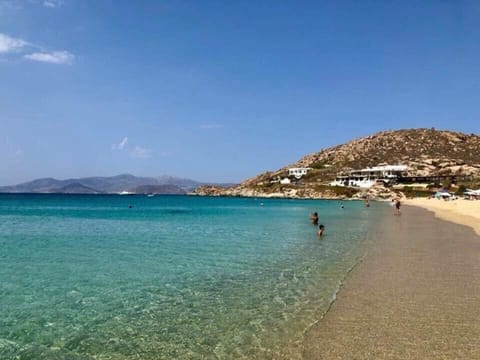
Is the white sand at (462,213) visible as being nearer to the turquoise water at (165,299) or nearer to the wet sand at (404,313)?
the wet sand at (404,313)

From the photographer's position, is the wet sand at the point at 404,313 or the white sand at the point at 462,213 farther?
the white sand at the point at 462,213

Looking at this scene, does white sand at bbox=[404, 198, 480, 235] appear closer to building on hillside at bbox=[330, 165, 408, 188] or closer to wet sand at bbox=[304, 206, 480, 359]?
wet sand at bbox=[304, 206, 480, 359]

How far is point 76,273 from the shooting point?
690 inches

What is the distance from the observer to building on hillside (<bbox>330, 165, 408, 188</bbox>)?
173625 mm

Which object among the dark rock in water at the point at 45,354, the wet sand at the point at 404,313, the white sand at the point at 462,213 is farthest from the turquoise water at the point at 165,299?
the white sand at the point at 462,213

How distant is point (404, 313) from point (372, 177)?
176m

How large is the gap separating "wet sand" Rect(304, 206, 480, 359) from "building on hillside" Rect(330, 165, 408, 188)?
160 m

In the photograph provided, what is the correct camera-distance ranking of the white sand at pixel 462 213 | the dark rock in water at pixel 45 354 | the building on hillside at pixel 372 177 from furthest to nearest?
1. the building on hillside at pixel 372 177
2. the white sand at pixel 462 213
3. the dark rock in water at pixel 45 354

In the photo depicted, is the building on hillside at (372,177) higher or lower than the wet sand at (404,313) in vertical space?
higher

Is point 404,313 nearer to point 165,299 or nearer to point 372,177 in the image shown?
point 165,299

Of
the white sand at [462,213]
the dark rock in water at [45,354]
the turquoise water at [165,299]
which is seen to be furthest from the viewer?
the white sand at [462,213]

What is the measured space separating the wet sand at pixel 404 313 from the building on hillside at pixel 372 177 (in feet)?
524

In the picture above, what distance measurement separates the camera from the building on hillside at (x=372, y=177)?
570ft

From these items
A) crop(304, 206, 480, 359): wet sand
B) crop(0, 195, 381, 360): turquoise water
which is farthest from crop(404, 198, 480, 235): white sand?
crop(0, 195, 381, 360): turquoise water
